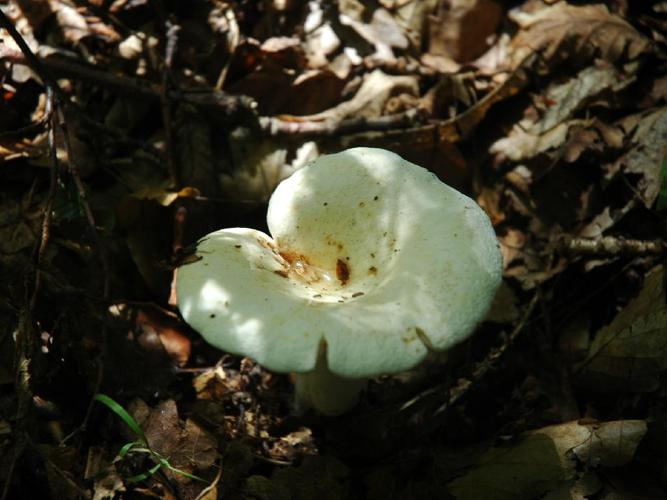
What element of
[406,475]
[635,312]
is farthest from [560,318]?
[406,475]

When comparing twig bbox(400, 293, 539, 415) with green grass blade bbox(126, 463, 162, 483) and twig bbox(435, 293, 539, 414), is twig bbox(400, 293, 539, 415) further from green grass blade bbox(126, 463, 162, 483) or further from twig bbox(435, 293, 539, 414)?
green grass blade bbox(126, 463, 162, 483)

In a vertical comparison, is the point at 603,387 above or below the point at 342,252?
below

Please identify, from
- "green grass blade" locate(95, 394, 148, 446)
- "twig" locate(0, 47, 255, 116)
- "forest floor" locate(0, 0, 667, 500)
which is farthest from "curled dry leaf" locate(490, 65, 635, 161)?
"green grass blade" locate(95, 394, 148, 446)

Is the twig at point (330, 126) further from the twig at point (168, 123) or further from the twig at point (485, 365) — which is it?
the twig at point (485, 365)

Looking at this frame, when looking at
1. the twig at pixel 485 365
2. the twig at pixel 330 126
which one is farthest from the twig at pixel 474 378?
the twig at pixel 330 126

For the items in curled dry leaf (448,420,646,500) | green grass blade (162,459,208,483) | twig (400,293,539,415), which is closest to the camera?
green grass blade (162,459,208,483)

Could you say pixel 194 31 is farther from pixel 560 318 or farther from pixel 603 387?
pixel 603 387

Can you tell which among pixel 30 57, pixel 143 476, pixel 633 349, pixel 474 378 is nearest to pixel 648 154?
pixel 633 349
